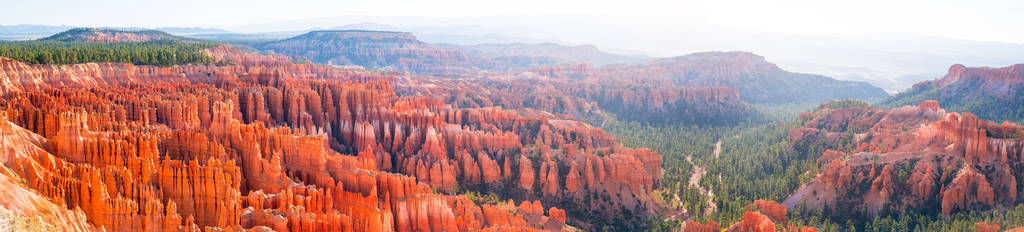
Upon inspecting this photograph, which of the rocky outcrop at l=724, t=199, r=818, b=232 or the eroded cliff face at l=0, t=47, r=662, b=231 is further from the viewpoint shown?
the rocky outcrop at l=724, t=199, r=818, b=232

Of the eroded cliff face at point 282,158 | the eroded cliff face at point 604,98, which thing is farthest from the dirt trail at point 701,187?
the eroded cliff face at point 604,98

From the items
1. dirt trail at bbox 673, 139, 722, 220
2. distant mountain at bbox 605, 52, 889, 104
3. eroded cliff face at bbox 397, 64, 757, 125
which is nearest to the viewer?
dirt trail at bbox 673, 139, 722, 220

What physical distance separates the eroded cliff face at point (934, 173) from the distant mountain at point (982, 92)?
42132 mm

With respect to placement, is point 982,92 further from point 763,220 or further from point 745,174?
point 763,220

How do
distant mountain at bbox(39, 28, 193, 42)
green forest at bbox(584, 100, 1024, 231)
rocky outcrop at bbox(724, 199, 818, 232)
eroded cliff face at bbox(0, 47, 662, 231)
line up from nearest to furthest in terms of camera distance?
eroded cliff face at bbox(0, 47, 662, 231), rocky outcrop at bbox(724, 199, 818, 232), green forest at bbox(584, 100, 1024, 231), distant mountain at bbox(39, 28, 193, 42)

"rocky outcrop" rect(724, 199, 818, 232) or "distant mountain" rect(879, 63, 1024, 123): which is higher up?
"distant mountain" rect(879, 63, 1024, 123)

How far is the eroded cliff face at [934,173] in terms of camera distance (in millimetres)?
56688

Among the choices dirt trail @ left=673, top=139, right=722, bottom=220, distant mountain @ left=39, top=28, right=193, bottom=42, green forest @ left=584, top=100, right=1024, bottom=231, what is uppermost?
distant mountain @ left=39, top=28, right=193, bottom=42

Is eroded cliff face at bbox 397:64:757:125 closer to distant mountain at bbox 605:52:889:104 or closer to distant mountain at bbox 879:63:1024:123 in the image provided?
distant mountain at bbox 879:63:1024:123

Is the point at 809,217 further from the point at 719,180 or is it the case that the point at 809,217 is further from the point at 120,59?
the point at 120,59

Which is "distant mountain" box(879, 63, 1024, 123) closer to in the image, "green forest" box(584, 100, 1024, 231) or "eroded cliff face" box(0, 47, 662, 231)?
"green forest" box(584, 100, 1024, 231)

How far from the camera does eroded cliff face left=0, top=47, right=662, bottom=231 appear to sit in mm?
30812

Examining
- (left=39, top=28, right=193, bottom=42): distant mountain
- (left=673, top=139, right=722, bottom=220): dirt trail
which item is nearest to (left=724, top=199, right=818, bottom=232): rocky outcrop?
(left=673, top=139, right=722, bottom=220): dirt trail

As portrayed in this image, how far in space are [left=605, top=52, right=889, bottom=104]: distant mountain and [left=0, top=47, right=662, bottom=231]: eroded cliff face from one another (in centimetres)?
10116
